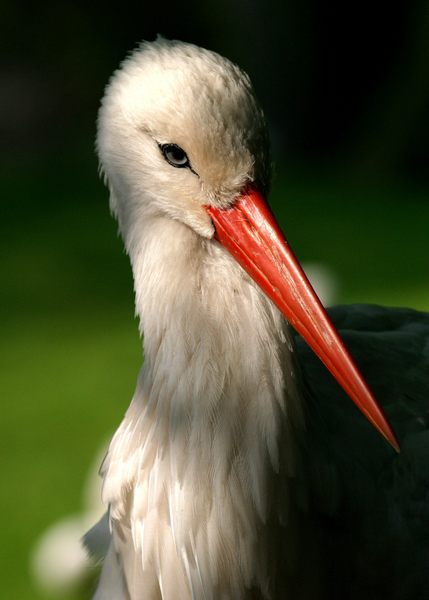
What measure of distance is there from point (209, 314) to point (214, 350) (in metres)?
0.05

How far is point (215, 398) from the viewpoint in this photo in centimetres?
131

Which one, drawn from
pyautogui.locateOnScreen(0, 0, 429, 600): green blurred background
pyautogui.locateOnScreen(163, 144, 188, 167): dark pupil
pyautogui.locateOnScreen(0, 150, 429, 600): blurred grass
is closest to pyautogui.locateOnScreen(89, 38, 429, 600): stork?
pyautogui.locateOnScreen(163, 144, 188, 167): dark pupil

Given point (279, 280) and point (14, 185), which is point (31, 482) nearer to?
point (279, 280)

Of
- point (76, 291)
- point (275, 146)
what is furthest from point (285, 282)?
point (275, 146)

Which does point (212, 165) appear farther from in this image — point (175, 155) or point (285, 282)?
point (285, 282)

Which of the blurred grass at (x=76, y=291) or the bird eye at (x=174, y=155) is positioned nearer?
the bird eye at (x=174, y=155)

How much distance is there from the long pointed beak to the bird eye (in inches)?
2.6

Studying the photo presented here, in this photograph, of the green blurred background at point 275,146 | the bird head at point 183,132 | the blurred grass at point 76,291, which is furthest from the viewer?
the green blurred background at point 275,146

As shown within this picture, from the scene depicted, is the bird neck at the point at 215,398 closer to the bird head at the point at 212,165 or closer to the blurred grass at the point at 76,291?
the bird head at the point at 212,165

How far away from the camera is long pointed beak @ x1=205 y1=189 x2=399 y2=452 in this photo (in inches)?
48.9

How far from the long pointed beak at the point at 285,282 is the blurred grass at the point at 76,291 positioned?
1171 mm

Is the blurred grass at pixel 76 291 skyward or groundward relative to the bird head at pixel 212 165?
groundward

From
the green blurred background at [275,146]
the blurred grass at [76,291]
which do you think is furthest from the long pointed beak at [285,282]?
the green blurred background at [275,146]

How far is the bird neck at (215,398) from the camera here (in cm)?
131
